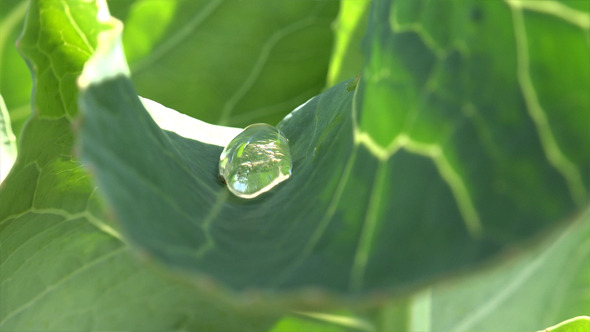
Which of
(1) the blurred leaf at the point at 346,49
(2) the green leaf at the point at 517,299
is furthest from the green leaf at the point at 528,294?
(1) the blurred leaf at the point at 346,49

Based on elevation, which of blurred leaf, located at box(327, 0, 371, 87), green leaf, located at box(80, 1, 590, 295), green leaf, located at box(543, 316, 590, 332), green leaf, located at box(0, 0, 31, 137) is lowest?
green leaf, located at box(543, 316, 590, 332)

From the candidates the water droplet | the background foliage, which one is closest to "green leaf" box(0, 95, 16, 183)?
the background foliage

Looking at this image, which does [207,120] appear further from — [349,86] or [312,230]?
[312,230]

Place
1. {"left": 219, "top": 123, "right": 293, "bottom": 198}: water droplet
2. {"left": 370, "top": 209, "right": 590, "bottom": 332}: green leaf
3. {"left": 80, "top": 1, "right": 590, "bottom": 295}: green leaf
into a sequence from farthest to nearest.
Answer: {"left": 219, "top": 123, "right": 293, "bottom": 198}: water droplet < {"left": 370, "top": 209, "right": 590, "bottom": 332}: green leaf < {"left": 80, "top": 1, "right": 590, "bottom": 295}: green leaf

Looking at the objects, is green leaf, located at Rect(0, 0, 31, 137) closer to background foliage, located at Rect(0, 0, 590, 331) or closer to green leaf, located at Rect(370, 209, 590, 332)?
background foliage, located at Rect(0, 0, 590, 331)

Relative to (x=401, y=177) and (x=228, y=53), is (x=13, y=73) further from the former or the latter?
(x=401, y=177)

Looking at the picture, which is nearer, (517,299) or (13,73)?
(517,299)

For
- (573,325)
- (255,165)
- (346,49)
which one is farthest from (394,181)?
(346,49)
